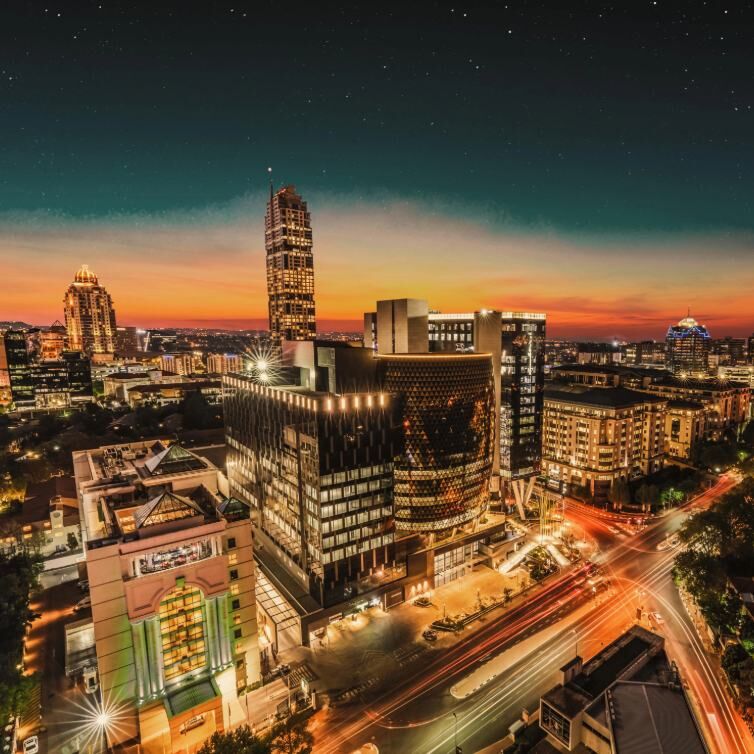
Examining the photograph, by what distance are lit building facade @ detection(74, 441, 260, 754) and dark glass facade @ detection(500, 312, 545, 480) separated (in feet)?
230

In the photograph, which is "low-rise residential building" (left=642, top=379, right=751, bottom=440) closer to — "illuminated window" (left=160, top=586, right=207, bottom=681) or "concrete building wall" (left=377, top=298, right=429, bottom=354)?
"concrete building wall" (left=377, top=298, right=429, bottom=354)

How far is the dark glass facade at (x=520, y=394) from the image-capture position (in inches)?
4225

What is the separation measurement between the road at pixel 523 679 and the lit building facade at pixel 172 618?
14.2 m

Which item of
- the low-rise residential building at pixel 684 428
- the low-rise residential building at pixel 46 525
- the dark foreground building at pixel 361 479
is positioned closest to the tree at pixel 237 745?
the dark foreground building at pixel 361 479

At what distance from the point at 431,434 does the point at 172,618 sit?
167 ft

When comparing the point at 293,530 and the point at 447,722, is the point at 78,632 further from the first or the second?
the point at 447,722

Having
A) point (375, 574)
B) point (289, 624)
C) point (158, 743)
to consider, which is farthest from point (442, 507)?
point (158, 743)

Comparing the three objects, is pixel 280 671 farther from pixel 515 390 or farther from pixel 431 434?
pixel 515 390

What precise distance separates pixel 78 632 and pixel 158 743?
25.0m

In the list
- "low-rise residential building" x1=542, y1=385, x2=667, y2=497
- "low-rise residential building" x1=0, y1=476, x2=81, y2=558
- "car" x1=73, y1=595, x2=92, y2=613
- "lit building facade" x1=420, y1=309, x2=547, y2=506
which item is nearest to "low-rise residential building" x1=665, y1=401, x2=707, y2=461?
"low-rise residential building" x1=542, y1=385, x2=667, y2=497

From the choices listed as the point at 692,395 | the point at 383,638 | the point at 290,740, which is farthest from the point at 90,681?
the point at 692,395

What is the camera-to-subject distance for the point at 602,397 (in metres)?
134

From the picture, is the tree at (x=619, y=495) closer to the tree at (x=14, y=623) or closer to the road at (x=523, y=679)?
the road at (x=523, y=679)

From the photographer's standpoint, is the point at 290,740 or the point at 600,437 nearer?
the point at 290,740
